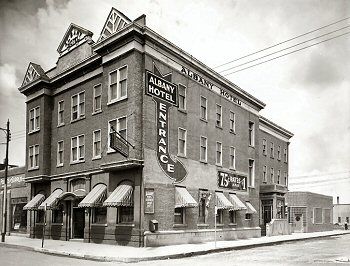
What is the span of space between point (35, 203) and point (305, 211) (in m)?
30.7

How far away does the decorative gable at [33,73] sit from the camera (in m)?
32.3

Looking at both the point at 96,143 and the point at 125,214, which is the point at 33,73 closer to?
the point at 96,143

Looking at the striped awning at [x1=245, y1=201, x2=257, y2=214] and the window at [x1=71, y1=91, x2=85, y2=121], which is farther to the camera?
the striped awning at [x1=245, y1=201, x2=257, y2=214]

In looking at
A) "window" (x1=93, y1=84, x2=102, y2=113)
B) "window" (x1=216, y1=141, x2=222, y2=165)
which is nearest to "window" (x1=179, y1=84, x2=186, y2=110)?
"window" (x1=216, y1=141, x2=222, y2=165)

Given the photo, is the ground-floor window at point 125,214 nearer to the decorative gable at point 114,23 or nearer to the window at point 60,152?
the window at point 60,152

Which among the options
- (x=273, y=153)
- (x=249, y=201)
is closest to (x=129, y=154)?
(x=249, y=201)

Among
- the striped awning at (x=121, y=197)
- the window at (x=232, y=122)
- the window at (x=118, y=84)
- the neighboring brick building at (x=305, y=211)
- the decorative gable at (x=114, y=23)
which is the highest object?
the decorative gable at (x=114, y=23)

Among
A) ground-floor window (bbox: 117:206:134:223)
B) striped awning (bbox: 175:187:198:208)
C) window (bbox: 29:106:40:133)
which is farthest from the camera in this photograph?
window (bbox: 29:106:40:133)

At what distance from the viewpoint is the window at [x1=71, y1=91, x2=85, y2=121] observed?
95.0 feet

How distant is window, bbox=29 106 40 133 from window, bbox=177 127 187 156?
12.2 metres

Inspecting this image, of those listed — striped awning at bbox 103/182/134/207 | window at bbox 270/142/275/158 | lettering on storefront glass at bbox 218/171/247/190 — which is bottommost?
striped awning at bbox 103/182/134/207

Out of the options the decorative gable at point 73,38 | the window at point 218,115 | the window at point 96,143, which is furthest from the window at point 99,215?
the decorative gable at point 73,38

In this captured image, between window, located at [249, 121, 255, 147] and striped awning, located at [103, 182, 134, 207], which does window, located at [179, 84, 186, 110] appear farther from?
window, located at [249, 121, 255, 147]

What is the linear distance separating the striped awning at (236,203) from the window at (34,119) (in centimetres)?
1600
